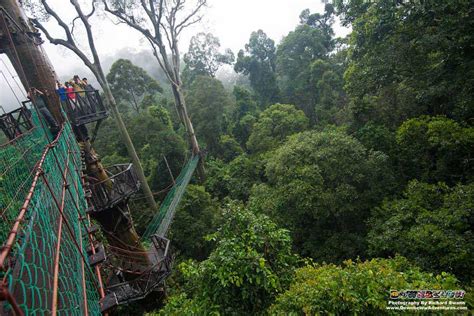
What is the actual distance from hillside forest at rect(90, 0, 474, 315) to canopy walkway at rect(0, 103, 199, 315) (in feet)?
4.29

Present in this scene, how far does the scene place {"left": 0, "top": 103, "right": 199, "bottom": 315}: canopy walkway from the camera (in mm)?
1111

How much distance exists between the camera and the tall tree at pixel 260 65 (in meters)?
20.4

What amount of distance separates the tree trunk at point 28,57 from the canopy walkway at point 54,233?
2.34ft

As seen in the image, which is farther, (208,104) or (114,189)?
(208,104)

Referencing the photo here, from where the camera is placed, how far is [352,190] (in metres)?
7.12

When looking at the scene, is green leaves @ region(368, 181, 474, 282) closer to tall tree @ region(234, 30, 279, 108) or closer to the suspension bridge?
the suspension bridge

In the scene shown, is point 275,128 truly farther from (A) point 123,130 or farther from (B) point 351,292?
(B) point 351,292

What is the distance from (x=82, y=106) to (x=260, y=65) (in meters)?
17.3

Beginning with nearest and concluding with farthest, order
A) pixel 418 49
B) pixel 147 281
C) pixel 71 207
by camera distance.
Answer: pixel 71 207 → pixel 147 281 → pixel 418 49

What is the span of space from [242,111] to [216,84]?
3298mm

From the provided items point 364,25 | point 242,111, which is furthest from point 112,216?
point 242,111

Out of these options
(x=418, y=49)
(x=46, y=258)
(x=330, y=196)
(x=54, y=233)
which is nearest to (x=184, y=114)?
(x=330, y=196)

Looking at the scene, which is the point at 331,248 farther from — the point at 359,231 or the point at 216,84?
the point at 216,84

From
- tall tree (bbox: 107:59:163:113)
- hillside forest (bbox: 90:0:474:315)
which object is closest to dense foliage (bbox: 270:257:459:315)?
hillside forest (bbox: 90:0:474:315)
